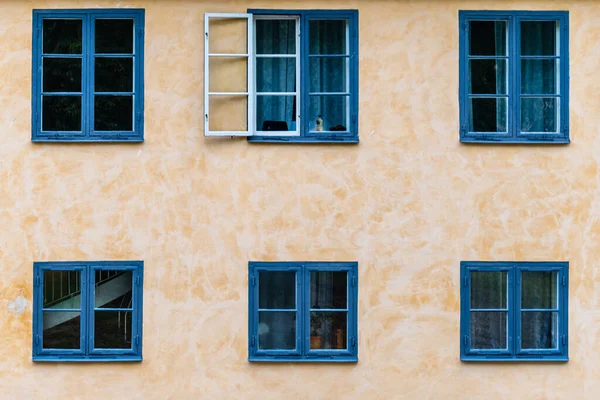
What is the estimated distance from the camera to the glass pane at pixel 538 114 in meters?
10.9

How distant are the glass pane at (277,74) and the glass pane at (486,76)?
7.27 ft

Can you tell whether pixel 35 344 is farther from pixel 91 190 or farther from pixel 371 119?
pixel 371 119

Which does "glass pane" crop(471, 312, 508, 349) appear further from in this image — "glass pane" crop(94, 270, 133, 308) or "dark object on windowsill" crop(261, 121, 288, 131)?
"glass pane" crop(94, 270, 133, 308)

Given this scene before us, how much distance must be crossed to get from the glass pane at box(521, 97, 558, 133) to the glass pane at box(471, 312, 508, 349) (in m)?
2.34

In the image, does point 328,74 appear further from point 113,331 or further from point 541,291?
point 113,331

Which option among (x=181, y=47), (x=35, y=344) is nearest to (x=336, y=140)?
(x=181, y=47)

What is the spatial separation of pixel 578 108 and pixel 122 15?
5.70 m

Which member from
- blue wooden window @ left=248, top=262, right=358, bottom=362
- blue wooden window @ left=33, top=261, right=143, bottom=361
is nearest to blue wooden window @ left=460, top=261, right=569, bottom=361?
blue wooden window @ left=248, top=262, right=358, bottom=362

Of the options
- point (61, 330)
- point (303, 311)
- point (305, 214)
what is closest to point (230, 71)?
point (305, 214)

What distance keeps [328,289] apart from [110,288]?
8.71 feet

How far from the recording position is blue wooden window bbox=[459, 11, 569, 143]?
10758 mm

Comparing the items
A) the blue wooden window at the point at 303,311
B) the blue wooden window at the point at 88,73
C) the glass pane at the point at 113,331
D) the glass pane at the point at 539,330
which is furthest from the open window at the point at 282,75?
the glass pane at the point at 539,330

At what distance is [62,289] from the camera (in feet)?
35.0

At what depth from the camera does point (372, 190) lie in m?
10.7
